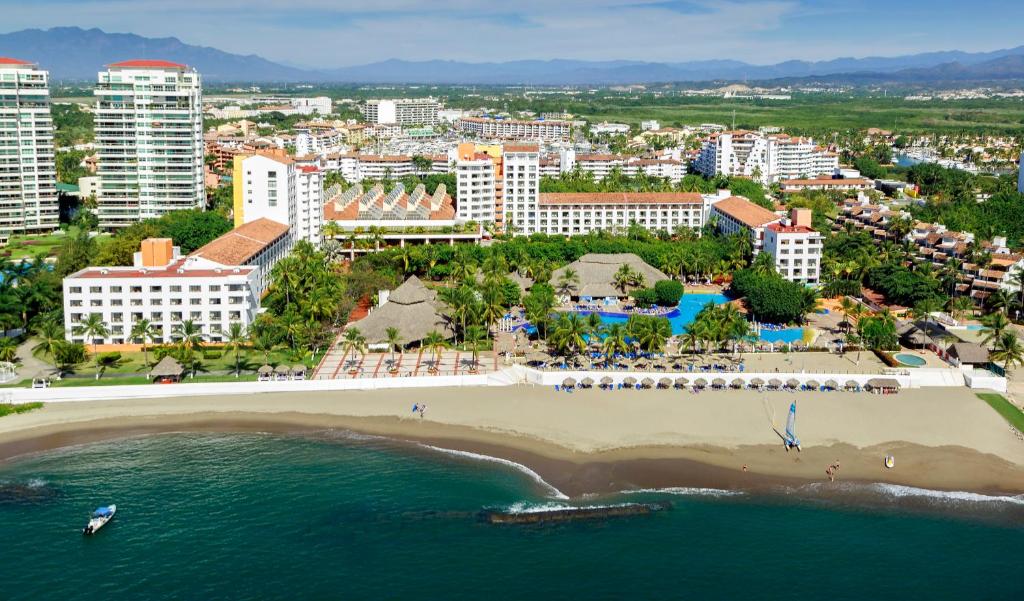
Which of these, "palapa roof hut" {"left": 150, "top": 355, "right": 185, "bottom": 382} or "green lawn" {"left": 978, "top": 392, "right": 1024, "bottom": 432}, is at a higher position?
"palapa roof hut" {"left": 150, "top": 355, "right": 185, "bottom": 382}

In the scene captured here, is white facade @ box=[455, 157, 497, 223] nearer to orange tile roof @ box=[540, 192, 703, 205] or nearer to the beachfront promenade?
orange tile roof @ box=[540, 192, 703, 205]

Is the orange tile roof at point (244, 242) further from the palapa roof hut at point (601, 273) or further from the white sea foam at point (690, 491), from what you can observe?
the white sea foam at point (690, 491)

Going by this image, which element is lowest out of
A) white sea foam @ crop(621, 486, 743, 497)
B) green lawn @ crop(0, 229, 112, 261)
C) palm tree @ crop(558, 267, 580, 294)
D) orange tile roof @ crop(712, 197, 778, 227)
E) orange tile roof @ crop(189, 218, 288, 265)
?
white sea foam @ crop(621, 486, 743, 497)

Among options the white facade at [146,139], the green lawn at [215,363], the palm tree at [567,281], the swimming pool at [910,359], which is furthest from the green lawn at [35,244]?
the swimming pool at [910,359]

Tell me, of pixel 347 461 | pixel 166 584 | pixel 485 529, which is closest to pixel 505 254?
pixel 347 461

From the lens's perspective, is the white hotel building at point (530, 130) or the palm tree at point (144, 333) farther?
the white hotel building at point (530, 130)

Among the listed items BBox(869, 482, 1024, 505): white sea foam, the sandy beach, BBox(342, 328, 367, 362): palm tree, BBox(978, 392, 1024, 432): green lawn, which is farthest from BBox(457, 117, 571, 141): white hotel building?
BBox(869, 482, 1024, 505): white sea foam

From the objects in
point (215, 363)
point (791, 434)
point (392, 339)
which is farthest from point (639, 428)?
point (215, 363)
